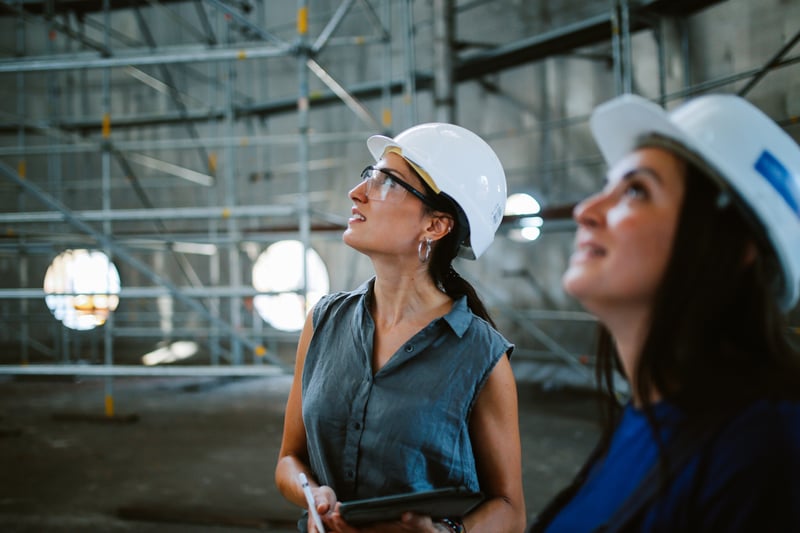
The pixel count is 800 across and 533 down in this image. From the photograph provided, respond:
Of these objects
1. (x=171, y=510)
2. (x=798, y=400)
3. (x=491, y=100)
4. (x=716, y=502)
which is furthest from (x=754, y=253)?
(x=491, y=100)

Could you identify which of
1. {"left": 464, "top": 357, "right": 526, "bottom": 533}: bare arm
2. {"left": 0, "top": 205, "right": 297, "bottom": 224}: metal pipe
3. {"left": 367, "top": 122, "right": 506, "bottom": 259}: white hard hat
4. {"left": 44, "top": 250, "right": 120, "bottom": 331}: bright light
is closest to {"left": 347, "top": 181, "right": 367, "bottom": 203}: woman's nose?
{"left": 367, "top": 122, "right": 506, "bottom": 259}: white hard hat

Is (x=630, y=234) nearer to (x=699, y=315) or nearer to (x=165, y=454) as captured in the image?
(x=699, y=315)

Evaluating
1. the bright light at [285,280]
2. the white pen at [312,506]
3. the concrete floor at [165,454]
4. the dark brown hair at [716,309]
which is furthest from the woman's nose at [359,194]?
the bright light at [285,280]

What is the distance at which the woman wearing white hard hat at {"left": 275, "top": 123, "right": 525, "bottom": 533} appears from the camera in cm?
A: 157

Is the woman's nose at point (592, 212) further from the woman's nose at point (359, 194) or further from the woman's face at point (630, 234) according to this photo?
the woman's nose at point (359, 194)

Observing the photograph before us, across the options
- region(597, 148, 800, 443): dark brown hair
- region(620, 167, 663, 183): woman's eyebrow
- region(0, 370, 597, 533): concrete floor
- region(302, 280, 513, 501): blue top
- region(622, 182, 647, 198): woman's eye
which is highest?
region(620, 167, 663, 183): woman's eyebrow

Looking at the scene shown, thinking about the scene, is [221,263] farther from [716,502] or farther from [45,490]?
[716,502]

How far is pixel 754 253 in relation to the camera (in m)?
0.82

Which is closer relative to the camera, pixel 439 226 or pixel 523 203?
pixel 439 226

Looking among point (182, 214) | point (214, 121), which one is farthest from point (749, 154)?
point (214, 121)

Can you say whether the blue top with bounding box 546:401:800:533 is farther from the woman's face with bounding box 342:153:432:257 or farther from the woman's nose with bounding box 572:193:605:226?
the woman's face with bounding box 342:153:432:257

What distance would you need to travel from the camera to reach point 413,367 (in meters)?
1.64

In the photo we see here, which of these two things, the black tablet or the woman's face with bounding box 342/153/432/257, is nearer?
the black tablet

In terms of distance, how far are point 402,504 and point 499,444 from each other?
0.41 metres
